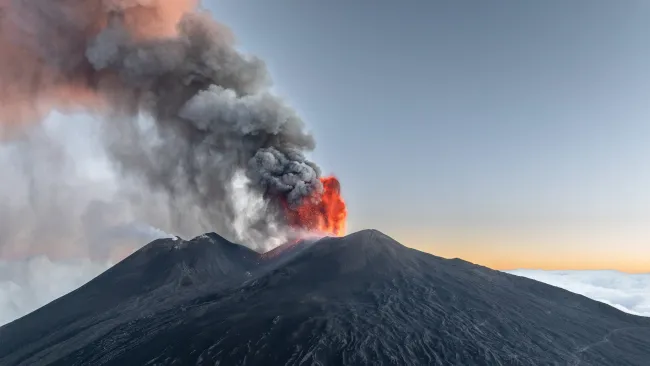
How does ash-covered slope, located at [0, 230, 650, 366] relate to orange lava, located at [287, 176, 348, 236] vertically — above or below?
below

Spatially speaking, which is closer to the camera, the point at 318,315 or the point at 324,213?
the point at 318,315

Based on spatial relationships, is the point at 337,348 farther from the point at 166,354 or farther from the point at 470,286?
the point at 470,286

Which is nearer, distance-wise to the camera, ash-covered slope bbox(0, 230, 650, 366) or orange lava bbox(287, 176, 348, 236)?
ash-covered slope bbox(0, 230, 650, 366)

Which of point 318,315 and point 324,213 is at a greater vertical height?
point 324,213

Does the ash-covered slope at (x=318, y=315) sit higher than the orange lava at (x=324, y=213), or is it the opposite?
the orange lava at (x=324, y=213)

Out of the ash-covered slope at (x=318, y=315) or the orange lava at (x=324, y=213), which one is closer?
the ash-covered slope at (x=318, y=315)
